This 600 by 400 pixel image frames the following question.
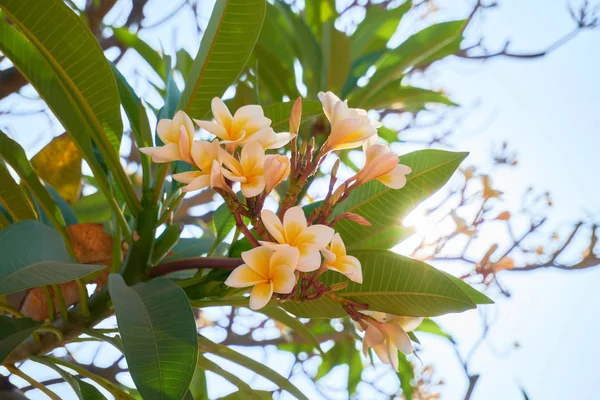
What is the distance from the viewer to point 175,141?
631 mm

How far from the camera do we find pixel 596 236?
1.40m

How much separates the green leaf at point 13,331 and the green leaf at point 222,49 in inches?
13.0

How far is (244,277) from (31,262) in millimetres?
204

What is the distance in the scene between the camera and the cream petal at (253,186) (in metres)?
0.57

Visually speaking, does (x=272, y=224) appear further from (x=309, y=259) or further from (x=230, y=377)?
(x=230, y=377)

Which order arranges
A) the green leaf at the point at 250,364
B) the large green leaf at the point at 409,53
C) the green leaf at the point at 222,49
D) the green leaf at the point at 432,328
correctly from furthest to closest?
1. the large green leaf at the point at 409,53
2. the green leaf at the point at 432,328
3. the green leaf at the point at 250,364
4. the green leaf at the point at 222,49

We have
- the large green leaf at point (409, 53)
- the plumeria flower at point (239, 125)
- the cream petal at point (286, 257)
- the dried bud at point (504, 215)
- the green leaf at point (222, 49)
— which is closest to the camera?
the cream petal at point (286, 257)

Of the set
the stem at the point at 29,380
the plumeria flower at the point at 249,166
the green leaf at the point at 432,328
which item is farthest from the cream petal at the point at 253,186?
the green leaf at the point at 432,328

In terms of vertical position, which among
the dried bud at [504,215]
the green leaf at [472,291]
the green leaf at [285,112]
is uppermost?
the dried bud at [504,215]

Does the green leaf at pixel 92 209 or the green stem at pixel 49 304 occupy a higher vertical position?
the green leaf at pixel 92 209

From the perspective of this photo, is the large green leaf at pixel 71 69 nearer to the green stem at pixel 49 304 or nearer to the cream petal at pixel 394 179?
the green stem at pixel 49 304

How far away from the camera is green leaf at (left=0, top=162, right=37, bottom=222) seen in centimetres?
80

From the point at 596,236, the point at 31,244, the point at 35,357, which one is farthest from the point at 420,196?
the point at 596,236

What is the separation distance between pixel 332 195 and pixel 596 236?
39.6 inches
